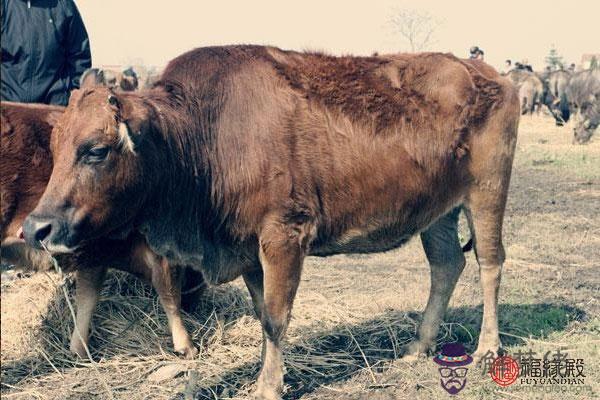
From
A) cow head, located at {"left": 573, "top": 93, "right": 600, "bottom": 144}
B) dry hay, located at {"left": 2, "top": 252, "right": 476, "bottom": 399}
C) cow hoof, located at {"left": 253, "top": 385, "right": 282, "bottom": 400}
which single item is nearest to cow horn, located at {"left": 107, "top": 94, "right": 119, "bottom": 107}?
dry hay, located at {"left": 2, "top": 252, "right": 476, "bottom": 399}

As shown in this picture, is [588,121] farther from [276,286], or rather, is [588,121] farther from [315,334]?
[276,286]

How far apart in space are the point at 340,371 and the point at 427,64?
2373 mm

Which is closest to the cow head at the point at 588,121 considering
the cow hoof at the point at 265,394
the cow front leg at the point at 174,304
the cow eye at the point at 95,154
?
the cow front leg at the point at 174,304

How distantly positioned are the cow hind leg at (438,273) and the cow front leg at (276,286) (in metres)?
1.26

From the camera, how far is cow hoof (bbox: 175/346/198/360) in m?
5.11

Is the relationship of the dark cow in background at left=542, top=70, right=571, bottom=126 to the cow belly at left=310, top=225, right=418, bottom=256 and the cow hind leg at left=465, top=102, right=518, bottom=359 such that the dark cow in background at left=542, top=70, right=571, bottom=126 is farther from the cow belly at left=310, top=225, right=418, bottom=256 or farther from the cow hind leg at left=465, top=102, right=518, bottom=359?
the cow belly at left=310, top=225, right=418, bottom=256

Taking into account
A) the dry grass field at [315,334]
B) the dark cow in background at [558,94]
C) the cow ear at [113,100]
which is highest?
the cow ear at [113,100]

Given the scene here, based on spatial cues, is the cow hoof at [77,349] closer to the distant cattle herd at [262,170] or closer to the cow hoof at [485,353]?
the distant cattle herd at [262,170]

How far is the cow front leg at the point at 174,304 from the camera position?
5.10 metres

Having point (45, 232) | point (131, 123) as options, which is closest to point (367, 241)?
point (131, 123)

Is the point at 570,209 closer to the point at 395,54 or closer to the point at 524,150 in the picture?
the point at 395,54

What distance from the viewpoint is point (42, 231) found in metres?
3.53

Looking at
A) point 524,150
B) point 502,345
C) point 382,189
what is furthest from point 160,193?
point 524,150

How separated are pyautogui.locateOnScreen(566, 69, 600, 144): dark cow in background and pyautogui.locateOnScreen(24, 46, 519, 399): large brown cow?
16249 millimetres
